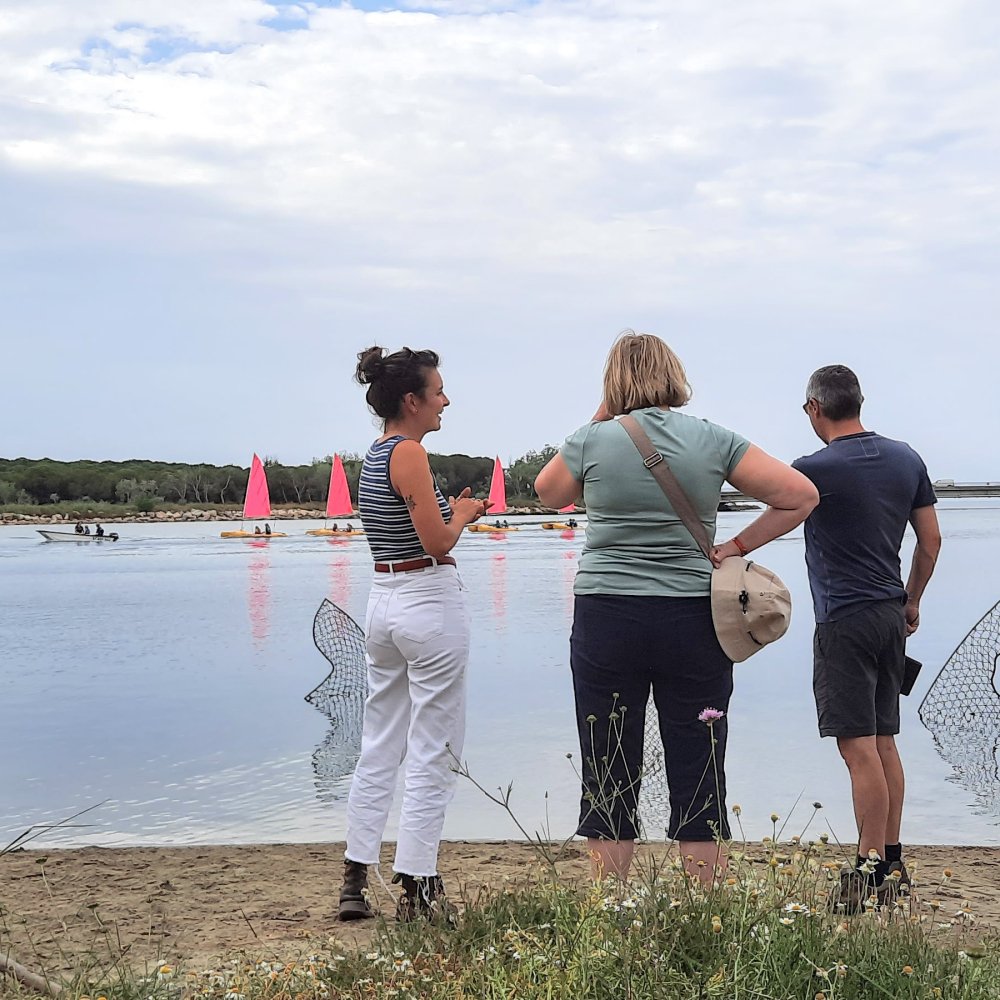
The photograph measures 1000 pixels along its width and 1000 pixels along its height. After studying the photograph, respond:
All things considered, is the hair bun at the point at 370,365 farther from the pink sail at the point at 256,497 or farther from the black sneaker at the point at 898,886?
the pink sail at the point at 256,497

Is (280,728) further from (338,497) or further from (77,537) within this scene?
(77,537)

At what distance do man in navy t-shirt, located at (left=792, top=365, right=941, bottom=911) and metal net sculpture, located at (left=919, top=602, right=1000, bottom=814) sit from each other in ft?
8.42

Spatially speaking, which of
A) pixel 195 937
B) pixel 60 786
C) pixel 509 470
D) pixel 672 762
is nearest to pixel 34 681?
pixel 60 786

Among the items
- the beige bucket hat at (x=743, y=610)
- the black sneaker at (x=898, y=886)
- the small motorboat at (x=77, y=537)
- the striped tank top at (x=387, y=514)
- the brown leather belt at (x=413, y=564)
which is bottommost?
the small motorboat at (x=77, y=537)

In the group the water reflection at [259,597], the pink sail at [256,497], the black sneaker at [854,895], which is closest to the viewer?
the black sneaker at [854,895]

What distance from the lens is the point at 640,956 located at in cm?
279

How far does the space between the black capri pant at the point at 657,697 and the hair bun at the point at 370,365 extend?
108 cm

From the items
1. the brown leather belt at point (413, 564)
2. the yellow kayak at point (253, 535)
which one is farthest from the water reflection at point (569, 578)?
the yellow kayak at point (253, 535)

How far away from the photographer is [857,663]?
4004 millimetres

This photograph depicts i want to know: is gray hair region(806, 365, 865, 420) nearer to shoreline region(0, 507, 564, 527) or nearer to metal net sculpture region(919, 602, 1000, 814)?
metal net sculpture region(919, 602, 1000, 814)

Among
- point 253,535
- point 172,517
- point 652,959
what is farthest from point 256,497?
point 652,959

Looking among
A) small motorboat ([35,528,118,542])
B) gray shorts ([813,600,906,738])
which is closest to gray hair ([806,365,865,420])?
gray shorts ([813,600,906,738])

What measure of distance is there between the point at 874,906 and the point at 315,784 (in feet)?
14.6

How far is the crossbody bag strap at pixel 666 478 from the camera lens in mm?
3443
